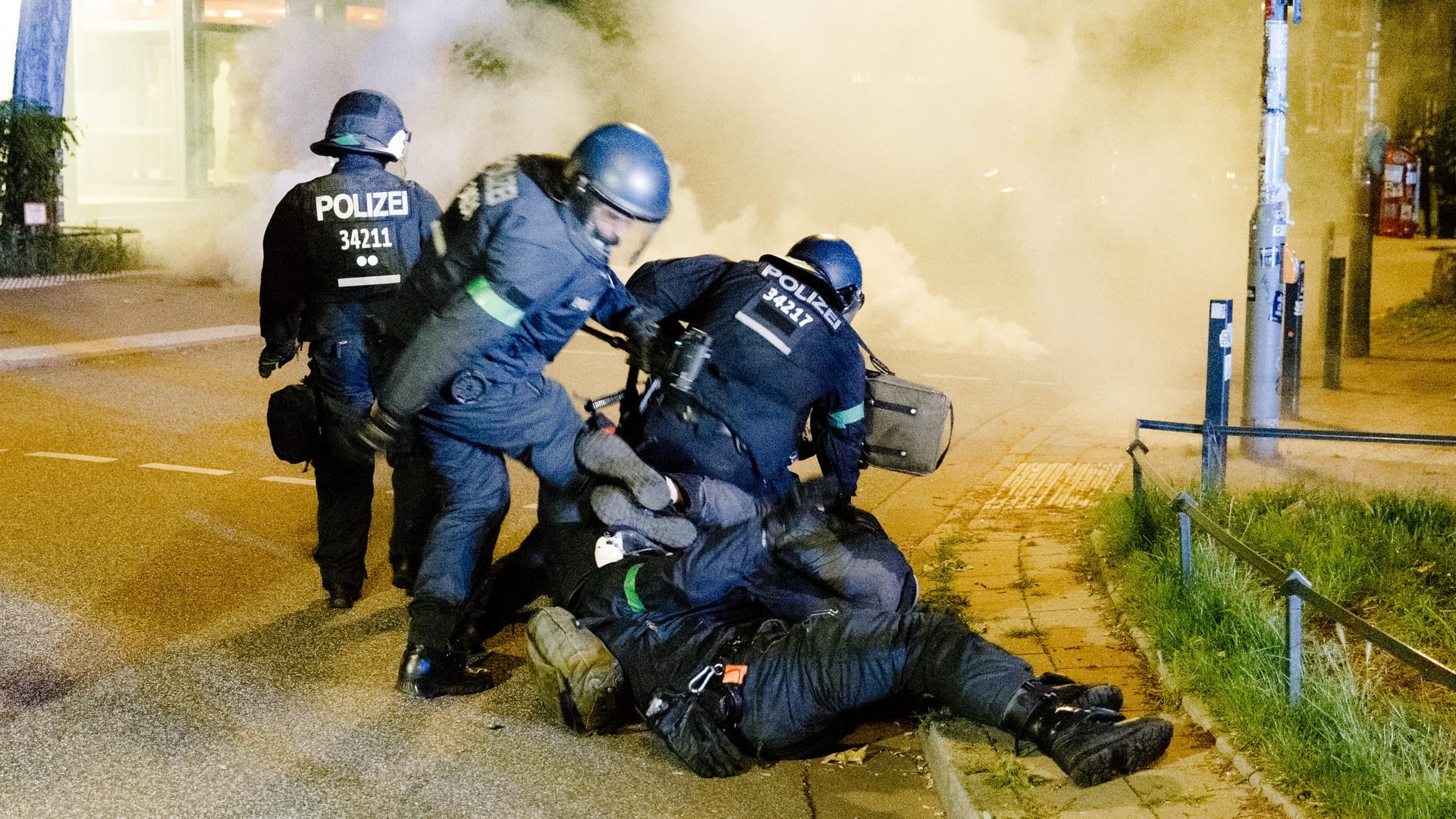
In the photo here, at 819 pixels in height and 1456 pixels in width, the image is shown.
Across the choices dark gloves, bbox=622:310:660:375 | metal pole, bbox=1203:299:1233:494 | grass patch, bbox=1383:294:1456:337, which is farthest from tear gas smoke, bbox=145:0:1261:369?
dark gloves, bbox=622:310:660:375

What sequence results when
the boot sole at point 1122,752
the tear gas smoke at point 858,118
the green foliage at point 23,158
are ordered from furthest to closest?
the green foliage at point 23,158
the tear gas smoke at point 858,118
the boot sole at point 1122,752

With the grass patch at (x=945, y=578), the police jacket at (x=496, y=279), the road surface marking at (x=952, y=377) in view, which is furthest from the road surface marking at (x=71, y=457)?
the road surface marking at (x=952, y=377)

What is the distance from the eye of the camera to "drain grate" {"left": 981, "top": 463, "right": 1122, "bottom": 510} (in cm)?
709

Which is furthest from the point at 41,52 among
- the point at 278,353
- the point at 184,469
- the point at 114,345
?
the point at 278,353

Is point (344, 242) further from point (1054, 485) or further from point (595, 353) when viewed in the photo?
point (595, 353)

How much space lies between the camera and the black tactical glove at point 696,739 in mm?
3824

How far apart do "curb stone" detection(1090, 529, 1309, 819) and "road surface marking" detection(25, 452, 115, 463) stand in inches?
208

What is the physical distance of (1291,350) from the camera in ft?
32.1

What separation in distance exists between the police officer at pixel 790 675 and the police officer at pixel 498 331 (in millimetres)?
463

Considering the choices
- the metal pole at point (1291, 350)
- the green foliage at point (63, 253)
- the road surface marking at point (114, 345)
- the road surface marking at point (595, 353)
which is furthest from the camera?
the green foliage at point (63, 253)

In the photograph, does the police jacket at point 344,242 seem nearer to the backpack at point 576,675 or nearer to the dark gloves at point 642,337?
the dark gloves at point 642,337

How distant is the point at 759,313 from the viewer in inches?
178

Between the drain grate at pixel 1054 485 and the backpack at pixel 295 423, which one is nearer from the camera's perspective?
the backpack at pixel 295 423

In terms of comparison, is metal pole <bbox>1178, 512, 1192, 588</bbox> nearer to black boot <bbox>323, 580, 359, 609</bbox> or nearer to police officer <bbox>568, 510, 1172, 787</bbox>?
police officer <bbox>568, 510, 1172, 787</bbox>
